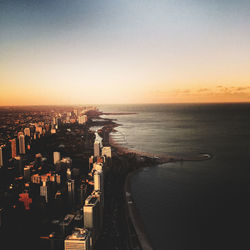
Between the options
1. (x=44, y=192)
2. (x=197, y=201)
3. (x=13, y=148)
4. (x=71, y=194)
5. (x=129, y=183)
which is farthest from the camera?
(x=13, y=148)

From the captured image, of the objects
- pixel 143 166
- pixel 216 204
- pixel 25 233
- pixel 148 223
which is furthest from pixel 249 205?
pixel 25 233

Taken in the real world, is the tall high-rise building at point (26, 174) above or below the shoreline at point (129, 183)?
above

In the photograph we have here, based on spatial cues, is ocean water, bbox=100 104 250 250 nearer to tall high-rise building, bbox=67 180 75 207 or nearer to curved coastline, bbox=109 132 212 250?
curved coastline, bbox=109 132 212 250

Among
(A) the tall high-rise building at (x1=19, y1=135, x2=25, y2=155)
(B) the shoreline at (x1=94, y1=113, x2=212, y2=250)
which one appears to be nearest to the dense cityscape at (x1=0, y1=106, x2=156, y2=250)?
(A) the tall high-rise building at (x1=19, y1=135, x2=25, y2=155)

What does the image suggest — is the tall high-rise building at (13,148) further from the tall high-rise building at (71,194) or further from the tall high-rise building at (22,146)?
the tall high-rise building at (71,194)

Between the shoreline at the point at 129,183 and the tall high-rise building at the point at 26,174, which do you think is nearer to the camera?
the shoreline at the point at 129,183

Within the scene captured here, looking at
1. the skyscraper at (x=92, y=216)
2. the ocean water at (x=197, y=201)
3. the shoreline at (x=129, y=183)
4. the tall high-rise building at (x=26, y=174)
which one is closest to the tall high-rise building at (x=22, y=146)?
the tall high-rise building at (x=26, y=174)

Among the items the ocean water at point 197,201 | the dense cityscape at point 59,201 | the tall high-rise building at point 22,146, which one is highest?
the tall high-rise building at point 22,146

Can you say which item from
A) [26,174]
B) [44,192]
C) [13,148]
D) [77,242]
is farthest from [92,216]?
[13,148]

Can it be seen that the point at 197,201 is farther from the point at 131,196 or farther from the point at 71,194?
the point at 71,194

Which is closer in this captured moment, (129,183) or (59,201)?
(59,201)

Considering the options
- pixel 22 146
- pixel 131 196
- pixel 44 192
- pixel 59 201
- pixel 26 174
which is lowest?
pixel 131 196
